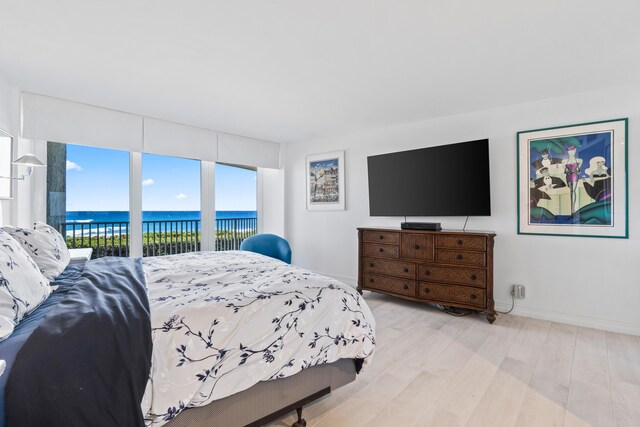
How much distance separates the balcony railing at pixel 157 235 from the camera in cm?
380

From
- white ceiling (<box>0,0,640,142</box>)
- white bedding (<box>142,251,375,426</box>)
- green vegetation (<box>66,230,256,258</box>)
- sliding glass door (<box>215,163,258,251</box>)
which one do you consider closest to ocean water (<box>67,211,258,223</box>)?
sliding glass door (<box>215,163,258,251</box>)

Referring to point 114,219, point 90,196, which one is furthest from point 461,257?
point 90,196

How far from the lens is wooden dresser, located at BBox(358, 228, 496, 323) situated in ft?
10.4

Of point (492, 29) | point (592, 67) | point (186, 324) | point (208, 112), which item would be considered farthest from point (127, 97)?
point (592, 67)

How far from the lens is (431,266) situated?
3.47 m

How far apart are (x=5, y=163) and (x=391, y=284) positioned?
3900 millimetres

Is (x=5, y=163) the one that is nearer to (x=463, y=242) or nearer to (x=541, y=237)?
(x=463, y=242)

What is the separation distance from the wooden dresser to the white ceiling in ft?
4.82

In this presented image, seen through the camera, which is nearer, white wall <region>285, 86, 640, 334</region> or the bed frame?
the bed frame

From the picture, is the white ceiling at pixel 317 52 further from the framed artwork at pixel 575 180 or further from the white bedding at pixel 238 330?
the white bedding at pixel 238 330

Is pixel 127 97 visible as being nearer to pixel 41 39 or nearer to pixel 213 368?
pixel 41 39

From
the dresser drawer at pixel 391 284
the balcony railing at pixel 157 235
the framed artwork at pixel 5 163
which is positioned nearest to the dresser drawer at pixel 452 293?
the dresser drawer at pixel 391 284

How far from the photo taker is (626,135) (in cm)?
286

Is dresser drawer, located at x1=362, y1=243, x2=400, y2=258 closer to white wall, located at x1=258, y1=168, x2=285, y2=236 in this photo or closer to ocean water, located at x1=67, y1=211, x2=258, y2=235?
white wall, located at x1=258, y1=168, x2=285, y2=236
